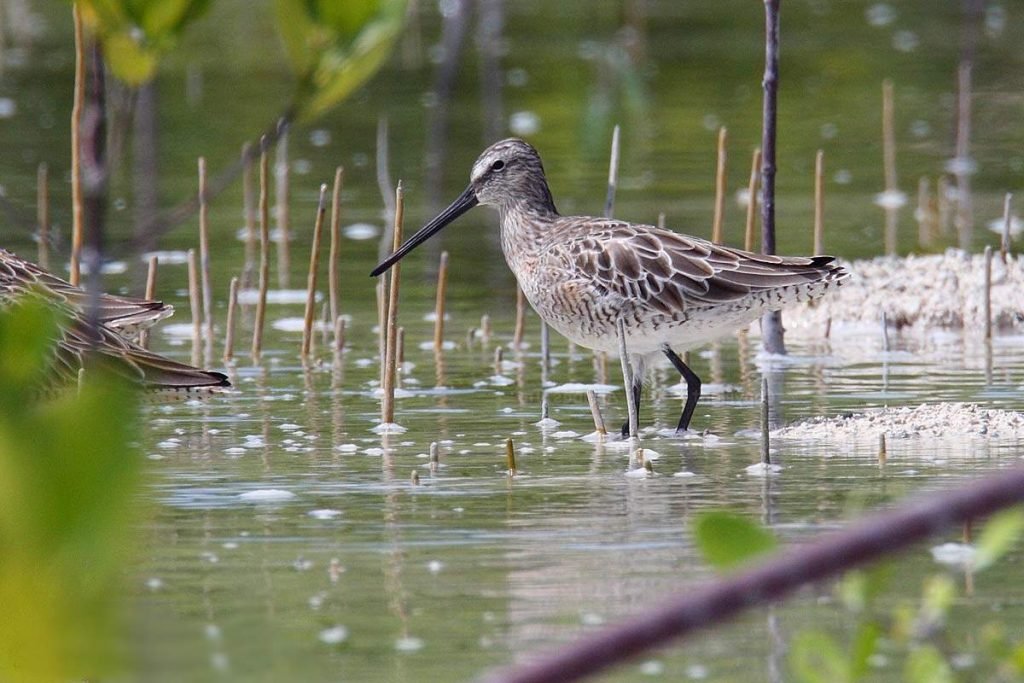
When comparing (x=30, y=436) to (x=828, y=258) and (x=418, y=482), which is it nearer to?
(x=418, y=482)

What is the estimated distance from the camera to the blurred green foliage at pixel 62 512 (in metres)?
1.21

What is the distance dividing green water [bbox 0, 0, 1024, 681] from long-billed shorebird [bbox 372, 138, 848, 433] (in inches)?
13.5

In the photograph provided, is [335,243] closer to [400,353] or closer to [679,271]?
[400,353]

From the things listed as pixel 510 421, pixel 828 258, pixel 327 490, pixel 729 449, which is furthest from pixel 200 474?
pixel 828 258

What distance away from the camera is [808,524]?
5.66m

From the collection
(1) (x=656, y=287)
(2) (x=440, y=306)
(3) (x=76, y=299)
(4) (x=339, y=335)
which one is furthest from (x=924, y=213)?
(3) (x=76, y=299)

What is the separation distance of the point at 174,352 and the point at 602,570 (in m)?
4.91

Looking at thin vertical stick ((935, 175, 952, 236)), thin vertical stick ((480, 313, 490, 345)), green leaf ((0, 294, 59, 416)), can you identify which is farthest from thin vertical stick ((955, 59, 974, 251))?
green leaf ((0, 294, 59, 416))

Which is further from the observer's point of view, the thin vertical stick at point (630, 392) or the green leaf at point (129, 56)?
the thin vertical stick at point (630, 392)

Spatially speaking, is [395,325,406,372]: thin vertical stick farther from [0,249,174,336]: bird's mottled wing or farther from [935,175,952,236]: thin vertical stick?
→ [935,175,952,236]: thin vertical stick

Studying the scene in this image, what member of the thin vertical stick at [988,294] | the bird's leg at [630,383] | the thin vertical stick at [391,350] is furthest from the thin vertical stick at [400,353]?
the thin vertical stick at [988,294]

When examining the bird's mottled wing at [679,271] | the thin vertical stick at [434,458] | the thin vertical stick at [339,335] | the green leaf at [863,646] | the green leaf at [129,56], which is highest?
the bird's mottled wing at [679,271]

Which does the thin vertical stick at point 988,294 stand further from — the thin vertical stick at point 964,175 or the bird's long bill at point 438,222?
the thin vertical stick at point 964,175

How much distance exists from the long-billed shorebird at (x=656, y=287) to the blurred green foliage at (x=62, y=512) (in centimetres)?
620
